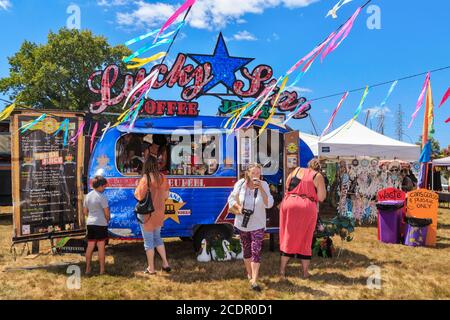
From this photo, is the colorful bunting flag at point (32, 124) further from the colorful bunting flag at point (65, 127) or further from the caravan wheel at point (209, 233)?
the caravan wheel at point (209, 233)

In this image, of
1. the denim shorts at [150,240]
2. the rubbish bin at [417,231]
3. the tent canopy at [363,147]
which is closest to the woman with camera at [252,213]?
the denim shorts at [150,240]

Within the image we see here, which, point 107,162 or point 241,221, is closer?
point 241,221

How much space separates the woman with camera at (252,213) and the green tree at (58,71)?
25.7 meters

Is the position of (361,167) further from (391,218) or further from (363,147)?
(391,218)

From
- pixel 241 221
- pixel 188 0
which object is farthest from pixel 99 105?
pixel 241 221

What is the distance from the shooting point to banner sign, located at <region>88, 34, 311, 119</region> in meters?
7.27

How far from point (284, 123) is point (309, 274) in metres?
2.72

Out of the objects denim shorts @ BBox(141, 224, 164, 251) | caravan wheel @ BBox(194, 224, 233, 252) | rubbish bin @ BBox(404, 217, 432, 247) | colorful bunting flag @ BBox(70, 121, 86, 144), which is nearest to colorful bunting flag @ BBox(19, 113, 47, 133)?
colorful bunting flag @ BBox(70, 121, 86, 144)

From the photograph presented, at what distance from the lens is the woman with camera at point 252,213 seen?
4.79 metres

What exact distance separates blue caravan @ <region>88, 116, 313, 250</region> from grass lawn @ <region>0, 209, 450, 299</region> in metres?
0.66

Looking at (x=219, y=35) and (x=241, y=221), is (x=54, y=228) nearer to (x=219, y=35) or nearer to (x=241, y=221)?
(x=241, y=221)

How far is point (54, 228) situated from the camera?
581 cm
